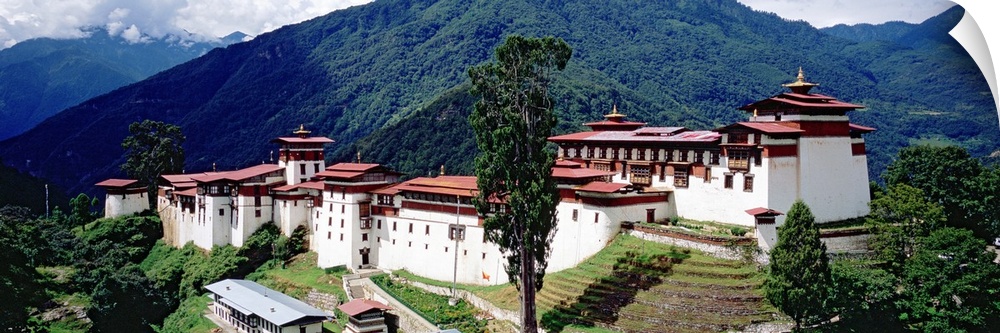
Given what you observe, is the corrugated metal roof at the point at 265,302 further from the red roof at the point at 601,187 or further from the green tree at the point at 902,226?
the green tree at the point at 902,226

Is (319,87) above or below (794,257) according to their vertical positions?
above

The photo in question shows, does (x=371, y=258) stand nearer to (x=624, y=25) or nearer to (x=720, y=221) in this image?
(x=720, y=221)

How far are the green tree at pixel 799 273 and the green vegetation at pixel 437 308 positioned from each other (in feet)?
43.0

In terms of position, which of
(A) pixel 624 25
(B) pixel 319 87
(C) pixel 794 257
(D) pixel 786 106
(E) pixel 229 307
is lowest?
(E) pixel 229 307

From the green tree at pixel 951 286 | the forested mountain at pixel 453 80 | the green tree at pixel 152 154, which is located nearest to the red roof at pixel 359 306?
the green tree at pixel 951 286

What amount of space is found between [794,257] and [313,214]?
32120mm

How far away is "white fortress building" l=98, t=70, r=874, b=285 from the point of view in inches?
1404

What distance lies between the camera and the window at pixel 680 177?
128ft

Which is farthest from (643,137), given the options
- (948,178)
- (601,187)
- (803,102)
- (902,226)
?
(948,178)

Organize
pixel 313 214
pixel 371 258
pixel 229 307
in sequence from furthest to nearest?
pixel 313 214, pixel 371 258, pixel 229 307

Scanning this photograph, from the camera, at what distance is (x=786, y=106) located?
1426 inches

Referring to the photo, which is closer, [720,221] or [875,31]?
[720,221]

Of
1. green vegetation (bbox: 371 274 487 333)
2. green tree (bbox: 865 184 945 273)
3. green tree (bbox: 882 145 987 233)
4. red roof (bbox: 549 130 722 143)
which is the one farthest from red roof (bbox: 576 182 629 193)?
green tree (bbox: 882 145 987 233)

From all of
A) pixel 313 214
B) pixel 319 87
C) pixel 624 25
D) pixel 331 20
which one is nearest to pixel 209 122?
pixel 319 87
